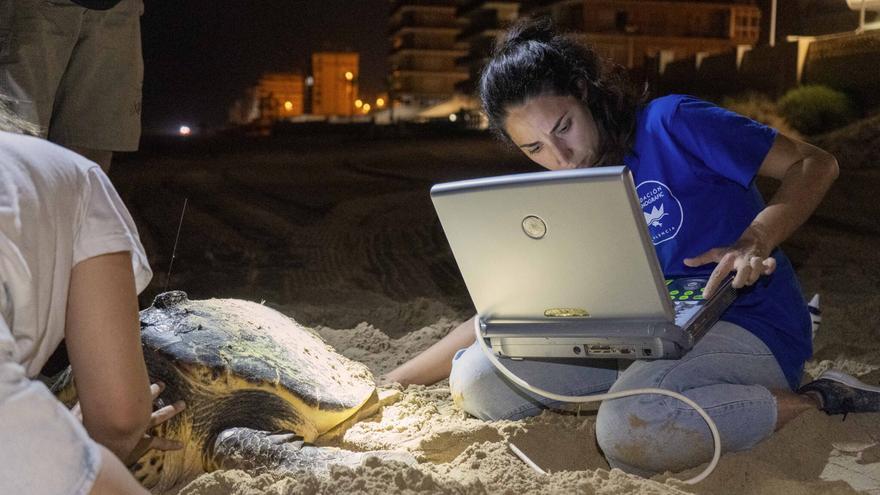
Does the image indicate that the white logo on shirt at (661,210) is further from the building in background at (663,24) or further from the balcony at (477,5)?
the balcony at (477,5)

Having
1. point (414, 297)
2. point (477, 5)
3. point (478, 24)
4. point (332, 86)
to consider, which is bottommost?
point (332, 86)

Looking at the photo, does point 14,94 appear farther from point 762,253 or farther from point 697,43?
point 697,43

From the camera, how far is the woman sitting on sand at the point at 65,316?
1062 mm

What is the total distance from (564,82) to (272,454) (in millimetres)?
1246

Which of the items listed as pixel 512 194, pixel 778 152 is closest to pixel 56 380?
pixel 512 194

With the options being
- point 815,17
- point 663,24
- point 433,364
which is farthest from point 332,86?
point 433,364

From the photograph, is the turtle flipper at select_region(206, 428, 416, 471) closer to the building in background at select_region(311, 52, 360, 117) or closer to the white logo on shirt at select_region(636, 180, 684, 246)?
the white logo on shirt at select_region(636, 180, 684, 246)

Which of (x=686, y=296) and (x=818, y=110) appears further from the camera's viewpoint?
(x=818, y=110)

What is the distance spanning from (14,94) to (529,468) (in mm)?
2231

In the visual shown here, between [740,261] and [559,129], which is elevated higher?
[559,129]

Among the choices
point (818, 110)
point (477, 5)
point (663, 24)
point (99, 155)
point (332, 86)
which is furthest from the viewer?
point (332, 86)

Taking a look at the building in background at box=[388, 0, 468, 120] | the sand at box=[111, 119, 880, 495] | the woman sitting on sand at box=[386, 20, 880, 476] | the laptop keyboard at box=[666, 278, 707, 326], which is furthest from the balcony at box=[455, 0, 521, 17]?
the laptop keyboard at box=[666, 278, 707, 326]

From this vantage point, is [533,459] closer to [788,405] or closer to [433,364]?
[788,405]

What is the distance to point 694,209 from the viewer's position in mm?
2230
